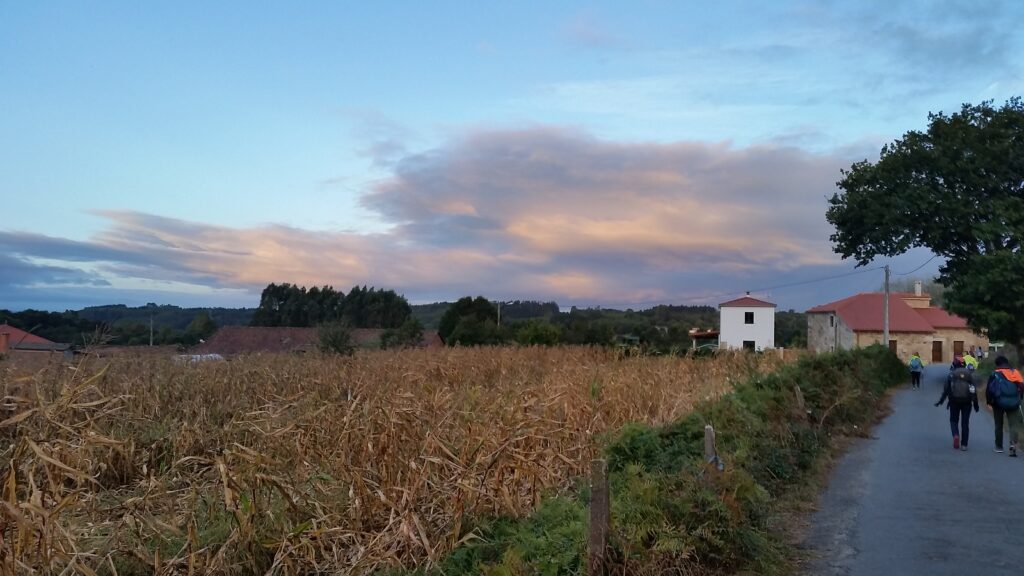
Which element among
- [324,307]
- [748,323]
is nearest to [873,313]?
[748,323]

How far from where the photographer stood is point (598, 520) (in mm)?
5707

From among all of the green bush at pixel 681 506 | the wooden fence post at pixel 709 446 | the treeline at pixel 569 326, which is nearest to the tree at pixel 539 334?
the treeline at pixel 569 326

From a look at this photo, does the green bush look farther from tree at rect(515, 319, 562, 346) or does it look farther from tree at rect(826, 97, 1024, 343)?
tree at rect(515, 319, 562, 346)

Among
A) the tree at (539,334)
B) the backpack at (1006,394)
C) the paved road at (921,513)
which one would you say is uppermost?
the tree at (539,334)

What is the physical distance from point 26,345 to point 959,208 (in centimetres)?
3551

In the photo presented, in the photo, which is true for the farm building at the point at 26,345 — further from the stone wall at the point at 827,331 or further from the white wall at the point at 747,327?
the white wall at the point at 747,327

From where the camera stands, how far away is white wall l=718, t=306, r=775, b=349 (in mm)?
70062

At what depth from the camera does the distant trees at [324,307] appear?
79375 millimetres

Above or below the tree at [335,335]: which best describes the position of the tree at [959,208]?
above

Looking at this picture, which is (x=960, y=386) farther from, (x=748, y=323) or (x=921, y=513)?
(x=748, y=323)

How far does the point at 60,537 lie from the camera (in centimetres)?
477

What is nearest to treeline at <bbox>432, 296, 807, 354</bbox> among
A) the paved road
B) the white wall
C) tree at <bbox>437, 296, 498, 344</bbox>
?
tree at <bbox>437, 296, 498, 344</bbox>

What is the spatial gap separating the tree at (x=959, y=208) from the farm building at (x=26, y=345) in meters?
32.0

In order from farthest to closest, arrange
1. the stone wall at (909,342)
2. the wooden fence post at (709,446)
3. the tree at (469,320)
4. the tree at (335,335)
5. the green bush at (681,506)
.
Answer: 1. the stone wall at (909,342)
2. the tree at (469,320)
3. the tree at (335,335)
4. the wooden fence post at (709,446)
5. the green bush at (681,506)
